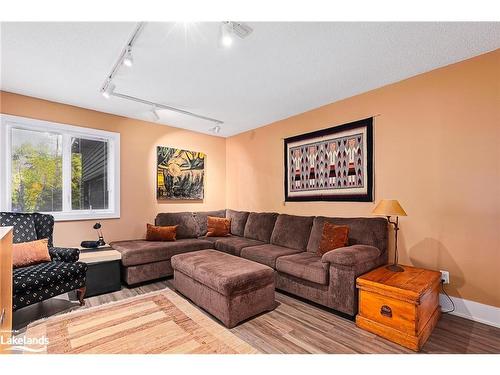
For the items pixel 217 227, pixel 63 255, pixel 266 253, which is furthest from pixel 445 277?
pixel 63 255

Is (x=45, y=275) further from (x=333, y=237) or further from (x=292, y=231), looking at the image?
(x=333, y=237)

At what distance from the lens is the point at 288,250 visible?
330 cm

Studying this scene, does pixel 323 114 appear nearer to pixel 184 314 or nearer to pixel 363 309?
pixel 363 309

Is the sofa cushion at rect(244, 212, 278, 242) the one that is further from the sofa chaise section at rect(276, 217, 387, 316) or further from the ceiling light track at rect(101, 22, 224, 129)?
the ceiling light track at rect(101, 22, 224, 129)

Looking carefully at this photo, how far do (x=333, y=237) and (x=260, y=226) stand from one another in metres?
1.36

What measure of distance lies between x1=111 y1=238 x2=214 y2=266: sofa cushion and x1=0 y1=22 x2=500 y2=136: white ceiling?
2007mm

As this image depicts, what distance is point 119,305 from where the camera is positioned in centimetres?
267

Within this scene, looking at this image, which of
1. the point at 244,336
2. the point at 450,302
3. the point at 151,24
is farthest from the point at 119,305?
the point at 450,302

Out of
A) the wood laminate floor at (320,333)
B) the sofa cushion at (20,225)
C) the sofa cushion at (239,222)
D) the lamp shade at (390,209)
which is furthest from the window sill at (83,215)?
the lamp shade at (390,209)

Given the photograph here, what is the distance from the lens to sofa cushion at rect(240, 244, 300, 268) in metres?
3.05

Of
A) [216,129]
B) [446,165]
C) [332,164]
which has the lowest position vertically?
[446,165]

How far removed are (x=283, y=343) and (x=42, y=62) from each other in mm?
3386

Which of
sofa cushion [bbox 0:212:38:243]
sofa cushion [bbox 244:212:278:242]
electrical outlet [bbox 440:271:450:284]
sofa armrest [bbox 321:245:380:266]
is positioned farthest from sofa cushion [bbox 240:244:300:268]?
sofa cushion [bbox 0:212:38:243]

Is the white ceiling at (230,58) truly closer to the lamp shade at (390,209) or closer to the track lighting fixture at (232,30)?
the track lighting fixture at (232,30)
